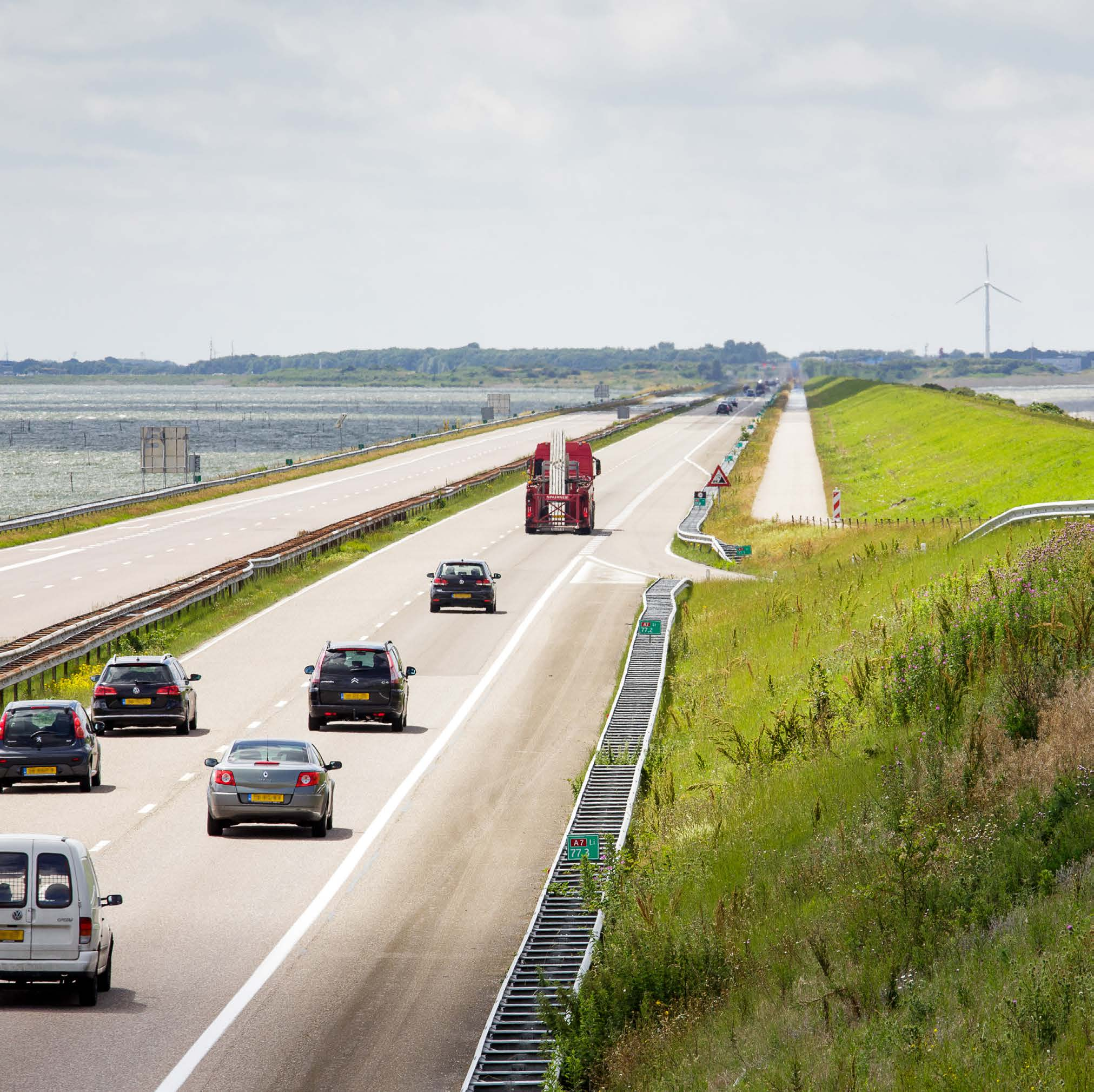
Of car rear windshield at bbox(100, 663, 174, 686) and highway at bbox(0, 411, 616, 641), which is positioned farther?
highway at bbox(0, 411, 616, 641)

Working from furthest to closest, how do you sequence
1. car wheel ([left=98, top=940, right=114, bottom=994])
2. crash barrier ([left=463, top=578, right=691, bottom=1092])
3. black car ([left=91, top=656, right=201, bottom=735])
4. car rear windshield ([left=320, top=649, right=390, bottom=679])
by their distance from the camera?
1. car rear windshield ([left=320, top=649, right=390, bottom=679])
2. black car ([left=91, top=656, right=201, bottom=735])
3. car wheel ([left=98, top=940, right=114, bottom=994])
4. crash barrier ([left=463, top=578, right=691, bottom=1092])

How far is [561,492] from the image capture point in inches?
2790

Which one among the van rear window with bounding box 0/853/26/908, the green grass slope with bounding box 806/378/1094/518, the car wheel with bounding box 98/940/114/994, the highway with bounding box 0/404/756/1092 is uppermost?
the green grass slope with bounding box 806/378/1094/518

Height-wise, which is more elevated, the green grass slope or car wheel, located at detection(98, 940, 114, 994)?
the green grass slope

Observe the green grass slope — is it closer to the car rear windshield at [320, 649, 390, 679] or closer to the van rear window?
the car rear windshield at [320, 649, 390, 679]

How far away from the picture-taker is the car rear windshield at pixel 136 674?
31.3 m

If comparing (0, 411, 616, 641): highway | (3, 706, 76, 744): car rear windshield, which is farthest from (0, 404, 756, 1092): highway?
(0, 411, 616, 641): highway

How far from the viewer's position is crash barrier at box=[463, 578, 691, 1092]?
46.2 feet

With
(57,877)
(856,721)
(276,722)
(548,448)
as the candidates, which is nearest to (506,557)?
(548,448)

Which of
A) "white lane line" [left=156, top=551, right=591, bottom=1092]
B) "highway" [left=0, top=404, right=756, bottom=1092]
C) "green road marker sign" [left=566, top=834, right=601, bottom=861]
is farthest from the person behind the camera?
"green road marker sign" [left=566, top=834, right=601, bottom=861]

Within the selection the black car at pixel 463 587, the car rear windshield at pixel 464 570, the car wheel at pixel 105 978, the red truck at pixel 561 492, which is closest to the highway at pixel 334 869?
the car wheel at pixel 105 978

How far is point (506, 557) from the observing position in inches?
2440

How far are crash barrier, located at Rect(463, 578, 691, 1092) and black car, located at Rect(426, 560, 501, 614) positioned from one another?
16204mm

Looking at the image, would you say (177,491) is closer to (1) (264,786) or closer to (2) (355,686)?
(2) (355,686)
